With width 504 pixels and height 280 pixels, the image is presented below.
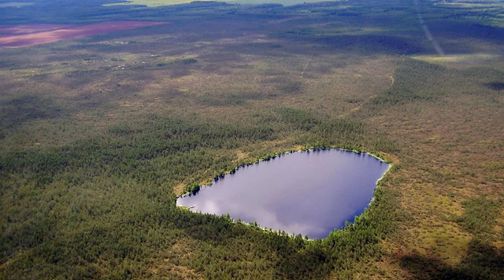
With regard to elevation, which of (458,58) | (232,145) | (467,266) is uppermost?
(458,58)

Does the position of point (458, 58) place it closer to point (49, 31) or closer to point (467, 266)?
point (467, 266)

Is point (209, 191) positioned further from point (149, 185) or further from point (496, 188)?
point (496, 188)

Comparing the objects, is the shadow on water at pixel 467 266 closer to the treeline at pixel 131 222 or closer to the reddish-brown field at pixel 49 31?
the treeline at pixel 131 222

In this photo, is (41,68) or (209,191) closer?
(209,191)

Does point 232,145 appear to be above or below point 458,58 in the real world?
below

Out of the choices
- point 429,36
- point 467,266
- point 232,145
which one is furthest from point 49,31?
point 467,266

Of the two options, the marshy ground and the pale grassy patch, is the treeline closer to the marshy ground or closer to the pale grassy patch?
the marshy ground

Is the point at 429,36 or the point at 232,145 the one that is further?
the point at 429,36

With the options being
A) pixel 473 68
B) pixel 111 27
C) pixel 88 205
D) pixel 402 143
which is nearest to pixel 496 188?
pixel 402 143

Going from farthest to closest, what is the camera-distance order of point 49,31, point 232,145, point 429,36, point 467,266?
point 49,31 → point 429,36 → point 232,145 → point 467,266
